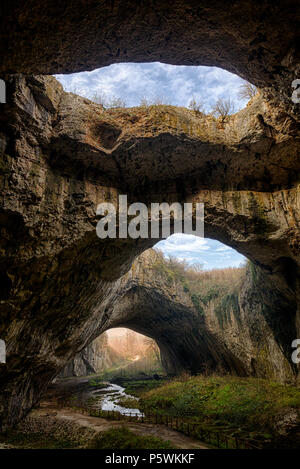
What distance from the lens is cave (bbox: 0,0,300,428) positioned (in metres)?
5.11

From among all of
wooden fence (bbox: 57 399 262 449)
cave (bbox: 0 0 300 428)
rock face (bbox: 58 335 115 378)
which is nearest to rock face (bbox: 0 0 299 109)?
cave (bbox: 0 0 300 428)

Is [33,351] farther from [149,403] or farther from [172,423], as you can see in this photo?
[149,403]

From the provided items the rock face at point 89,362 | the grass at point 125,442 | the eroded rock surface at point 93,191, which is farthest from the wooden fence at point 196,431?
the rock face at point 89,362

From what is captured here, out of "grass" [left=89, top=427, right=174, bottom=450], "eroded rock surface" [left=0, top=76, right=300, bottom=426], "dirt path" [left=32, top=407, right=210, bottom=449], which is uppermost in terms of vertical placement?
"eroded rock surface" [left=0, top=76, right=300, bottom=426]

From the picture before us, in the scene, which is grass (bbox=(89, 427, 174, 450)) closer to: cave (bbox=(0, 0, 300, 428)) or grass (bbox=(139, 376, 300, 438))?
grass (bbox=(139, 376, 300, 438))

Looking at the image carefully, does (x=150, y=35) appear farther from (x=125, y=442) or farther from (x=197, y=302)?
(x=197, y=302)

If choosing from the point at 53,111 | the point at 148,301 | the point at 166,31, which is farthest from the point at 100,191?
the point at 148,301

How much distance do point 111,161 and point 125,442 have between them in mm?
9068

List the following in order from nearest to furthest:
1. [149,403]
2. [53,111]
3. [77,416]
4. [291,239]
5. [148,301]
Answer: [53,111] → [291,239] → [77,416] → [149,403] → [148,301]

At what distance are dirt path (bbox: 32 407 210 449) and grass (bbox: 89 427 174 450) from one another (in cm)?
63

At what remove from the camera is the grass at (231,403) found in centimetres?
971

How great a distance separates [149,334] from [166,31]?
26034 mm

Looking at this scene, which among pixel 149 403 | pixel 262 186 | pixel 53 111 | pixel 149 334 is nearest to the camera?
pixel 53 111

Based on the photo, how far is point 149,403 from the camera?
15.4 meters
